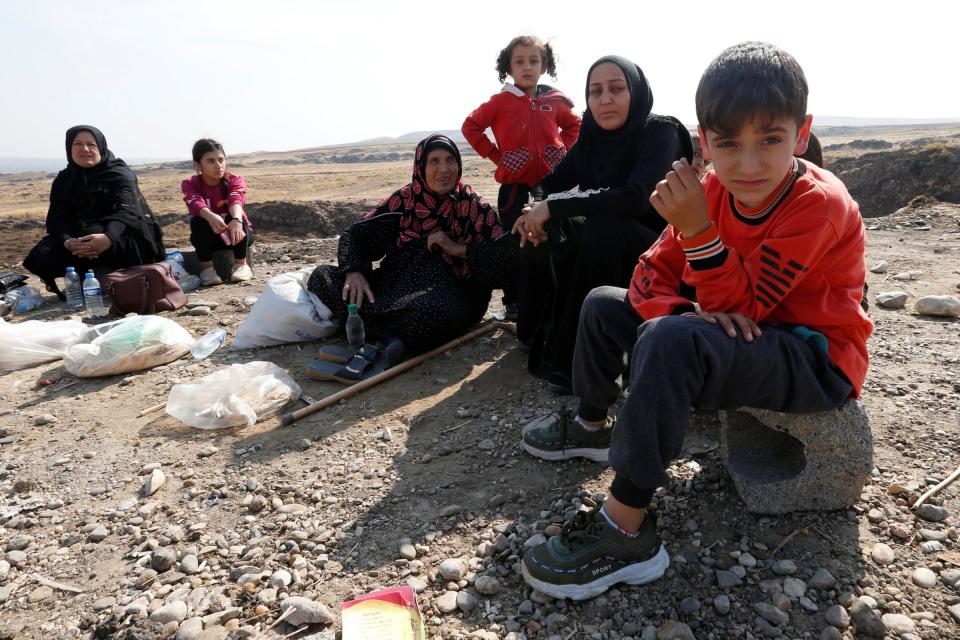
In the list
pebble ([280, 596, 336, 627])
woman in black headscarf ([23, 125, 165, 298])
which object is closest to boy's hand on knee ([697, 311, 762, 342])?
pebble ([280, 596, 336, 627])

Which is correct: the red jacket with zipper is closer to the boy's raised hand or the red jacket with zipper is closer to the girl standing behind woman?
the girl standing behind woman

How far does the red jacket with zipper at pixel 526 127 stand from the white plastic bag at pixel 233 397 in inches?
92.2

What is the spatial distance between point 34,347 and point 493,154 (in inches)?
139

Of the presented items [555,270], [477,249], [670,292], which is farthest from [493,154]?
[670,292]

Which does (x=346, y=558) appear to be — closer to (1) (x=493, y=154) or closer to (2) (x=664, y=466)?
(2) (x=664, y=466)

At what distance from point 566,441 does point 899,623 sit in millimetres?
1240

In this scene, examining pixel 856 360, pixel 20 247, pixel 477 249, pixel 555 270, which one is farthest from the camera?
pixel 20 247

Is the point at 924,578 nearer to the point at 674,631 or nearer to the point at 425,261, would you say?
the point at 674,631

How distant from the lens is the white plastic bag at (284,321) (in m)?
4.31

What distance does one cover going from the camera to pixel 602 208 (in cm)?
→ 319

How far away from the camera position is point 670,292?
7.18 feet

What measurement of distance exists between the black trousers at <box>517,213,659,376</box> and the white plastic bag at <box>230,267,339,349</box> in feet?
4.65

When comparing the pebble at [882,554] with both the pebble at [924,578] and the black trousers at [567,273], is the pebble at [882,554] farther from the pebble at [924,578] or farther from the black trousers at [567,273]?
the black trousers at [567,273]

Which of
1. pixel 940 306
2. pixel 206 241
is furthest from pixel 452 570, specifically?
pixel 206 241
